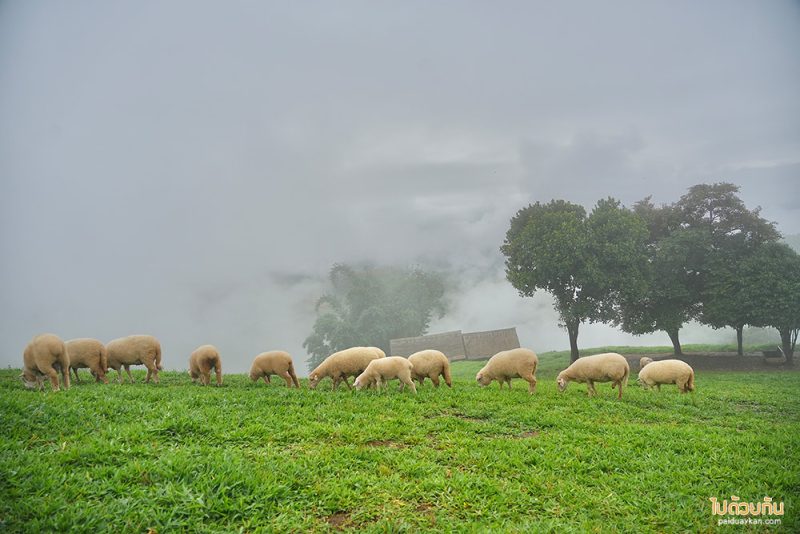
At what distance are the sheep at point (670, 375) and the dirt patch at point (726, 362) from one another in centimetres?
1457

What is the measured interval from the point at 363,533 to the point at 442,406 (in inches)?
228

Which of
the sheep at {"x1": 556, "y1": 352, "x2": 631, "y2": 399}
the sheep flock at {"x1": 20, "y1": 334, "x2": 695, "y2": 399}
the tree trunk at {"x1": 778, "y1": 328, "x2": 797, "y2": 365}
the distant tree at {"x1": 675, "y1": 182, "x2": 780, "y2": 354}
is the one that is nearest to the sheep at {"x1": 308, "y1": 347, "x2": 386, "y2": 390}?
the sheep flock at {"x1": 20, "y1": 334, "x2": 695, "y2": 399}

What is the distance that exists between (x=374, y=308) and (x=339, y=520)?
4510 cm

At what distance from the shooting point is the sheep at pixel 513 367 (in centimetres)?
1348

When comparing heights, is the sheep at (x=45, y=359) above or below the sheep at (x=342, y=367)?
above

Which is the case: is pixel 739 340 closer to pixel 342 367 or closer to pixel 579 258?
pixel 579 258

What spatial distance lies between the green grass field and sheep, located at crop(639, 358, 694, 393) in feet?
15.9

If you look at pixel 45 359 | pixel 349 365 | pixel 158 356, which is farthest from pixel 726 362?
pixel 45 359

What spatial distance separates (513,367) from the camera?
1381 centimetres

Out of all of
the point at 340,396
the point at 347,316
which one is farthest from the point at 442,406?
the point at 347,316

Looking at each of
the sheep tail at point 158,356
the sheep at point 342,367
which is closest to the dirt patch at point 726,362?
the sheep at point 342,367

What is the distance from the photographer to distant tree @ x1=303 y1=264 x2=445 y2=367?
49.5 m

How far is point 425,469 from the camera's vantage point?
6215 millimetres

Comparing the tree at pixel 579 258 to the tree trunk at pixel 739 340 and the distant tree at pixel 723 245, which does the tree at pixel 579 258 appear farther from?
the tree trunk at pixel 739 340
